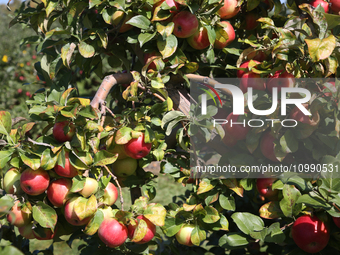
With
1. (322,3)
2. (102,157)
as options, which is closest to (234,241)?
(102,157)

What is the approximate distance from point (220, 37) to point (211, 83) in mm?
167

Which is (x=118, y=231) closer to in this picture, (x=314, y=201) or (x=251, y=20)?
(x=314, y=201)

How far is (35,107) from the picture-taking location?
97 centimetres

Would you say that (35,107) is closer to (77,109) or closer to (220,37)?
(77,109)

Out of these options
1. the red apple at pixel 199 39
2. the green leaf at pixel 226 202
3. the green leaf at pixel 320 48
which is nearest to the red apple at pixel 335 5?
the green leaf at pixel 320 48

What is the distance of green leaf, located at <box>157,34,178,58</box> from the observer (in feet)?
3.60

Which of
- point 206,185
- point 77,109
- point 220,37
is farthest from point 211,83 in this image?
point 77,109

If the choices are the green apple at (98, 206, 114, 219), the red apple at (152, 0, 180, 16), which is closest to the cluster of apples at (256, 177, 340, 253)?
the green apple at (98, 206, 114, 219)

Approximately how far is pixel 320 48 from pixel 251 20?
0.46 m

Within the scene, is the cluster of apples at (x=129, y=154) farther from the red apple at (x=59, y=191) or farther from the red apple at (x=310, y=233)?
the red apple at (x=310, y=233)

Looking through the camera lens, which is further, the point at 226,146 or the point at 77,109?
the point at 226,146

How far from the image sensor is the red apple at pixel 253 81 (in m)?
1.11

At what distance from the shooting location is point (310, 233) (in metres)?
0.99

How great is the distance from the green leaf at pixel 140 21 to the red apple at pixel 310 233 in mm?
770
